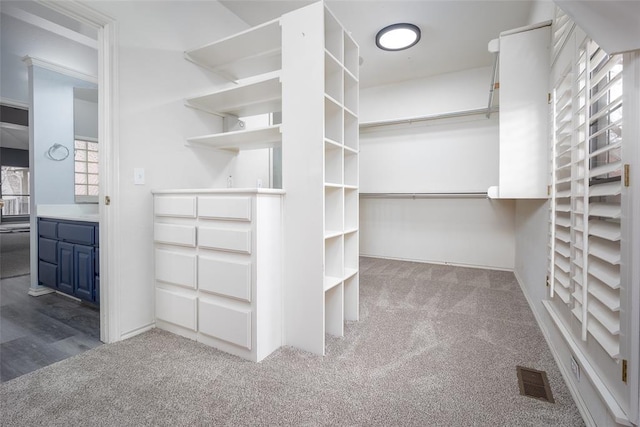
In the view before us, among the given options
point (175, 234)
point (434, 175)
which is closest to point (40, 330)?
point (175, 234)

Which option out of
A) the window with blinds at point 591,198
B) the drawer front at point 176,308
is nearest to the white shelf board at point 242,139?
the drawer front at point 176,308

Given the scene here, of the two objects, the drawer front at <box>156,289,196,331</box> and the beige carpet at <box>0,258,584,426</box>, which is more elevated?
the drawer front at <box>156,289,196,331</box>

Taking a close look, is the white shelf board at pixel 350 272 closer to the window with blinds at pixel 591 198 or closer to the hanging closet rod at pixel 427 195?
the window with blinds at pixel 591 198

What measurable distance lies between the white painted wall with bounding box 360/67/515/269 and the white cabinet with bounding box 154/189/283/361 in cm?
302

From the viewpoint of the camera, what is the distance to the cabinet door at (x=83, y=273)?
2.49 meters

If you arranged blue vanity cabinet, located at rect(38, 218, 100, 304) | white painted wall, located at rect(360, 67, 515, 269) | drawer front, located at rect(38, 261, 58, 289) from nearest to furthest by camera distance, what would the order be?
blue vanity cabinet, located at rect(38, 218, 100, 304)
drawer front, located at rect(38, 261, 58, 289)
white painted wall, located at rect(360, 67, 515, 269)

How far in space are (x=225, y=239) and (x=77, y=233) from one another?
69.1 inches

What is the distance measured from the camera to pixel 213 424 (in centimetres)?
125

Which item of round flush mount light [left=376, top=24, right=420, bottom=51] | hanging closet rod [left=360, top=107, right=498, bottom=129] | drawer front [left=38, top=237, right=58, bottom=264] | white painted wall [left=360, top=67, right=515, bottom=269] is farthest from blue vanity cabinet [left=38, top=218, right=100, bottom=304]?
hanging closet rod [left=360, top=107, right=498, bottom=129]

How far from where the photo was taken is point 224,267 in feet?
6.04

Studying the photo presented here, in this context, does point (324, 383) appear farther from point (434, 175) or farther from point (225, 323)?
point (434, 175)

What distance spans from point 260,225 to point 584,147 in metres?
1.63

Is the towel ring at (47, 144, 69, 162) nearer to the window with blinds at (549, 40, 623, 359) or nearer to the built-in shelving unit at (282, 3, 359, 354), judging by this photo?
the built-in shelving unit at (282, 3, 359, 354)

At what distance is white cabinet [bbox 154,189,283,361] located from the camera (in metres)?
1.75
